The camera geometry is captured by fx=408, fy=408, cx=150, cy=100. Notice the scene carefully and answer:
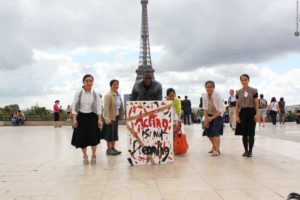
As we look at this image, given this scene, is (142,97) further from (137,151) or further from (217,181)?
(217,181)

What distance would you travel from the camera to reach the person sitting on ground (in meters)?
7.86

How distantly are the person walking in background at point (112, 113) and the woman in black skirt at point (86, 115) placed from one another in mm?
1058

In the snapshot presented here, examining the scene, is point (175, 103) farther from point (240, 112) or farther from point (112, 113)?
point (240, 112)

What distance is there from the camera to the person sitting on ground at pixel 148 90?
7863 mm

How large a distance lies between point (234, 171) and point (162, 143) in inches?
57.6

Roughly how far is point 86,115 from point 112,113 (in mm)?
1333

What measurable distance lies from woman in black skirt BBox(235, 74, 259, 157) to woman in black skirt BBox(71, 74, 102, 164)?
9.32 feet

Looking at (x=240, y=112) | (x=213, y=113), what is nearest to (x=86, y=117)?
(x=213, y=113)

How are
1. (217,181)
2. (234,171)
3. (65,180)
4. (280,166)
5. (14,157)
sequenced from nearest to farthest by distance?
1. (217,181)
2. (65,180)
3. (234,171)
4. (280,166)
5. (14,157)

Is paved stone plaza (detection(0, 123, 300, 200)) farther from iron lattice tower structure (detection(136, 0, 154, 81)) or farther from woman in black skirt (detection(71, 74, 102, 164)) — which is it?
iron lattice tower structure (detection(136, 0, 154, 81))

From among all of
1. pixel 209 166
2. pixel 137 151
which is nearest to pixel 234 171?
pixel 209 166

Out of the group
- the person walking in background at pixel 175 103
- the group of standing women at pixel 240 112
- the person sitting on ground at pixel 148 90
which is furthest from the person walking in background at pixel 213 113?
the person sitting on ground at pixel 148 90

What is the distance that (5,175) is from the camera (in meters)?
6.59

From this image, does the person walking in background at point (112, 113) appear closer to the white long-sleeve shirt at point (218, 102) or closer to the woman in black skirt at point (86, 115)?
the woman in black skirt at point (86, 115)
